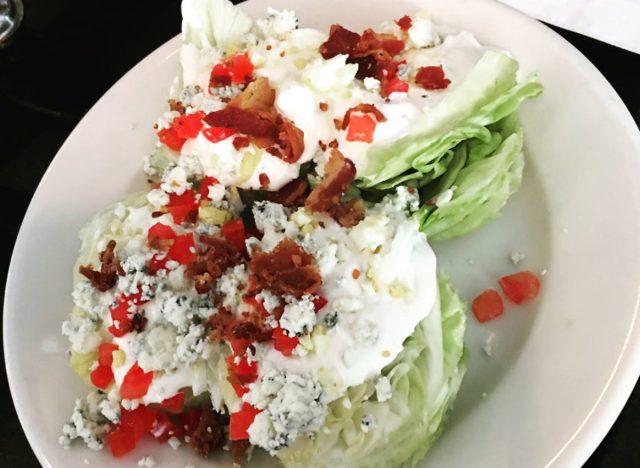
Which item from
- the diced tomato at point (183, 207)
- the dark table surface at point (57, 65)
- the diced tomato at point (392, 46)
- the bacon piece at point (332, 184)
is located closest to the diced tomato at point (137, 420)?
the diced tomato at point (183, 207)

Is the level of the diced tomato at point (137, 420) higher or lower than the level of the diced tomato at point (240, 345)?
lower

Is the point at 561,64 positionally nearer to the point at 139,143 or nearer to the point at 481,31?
the point at 481,31

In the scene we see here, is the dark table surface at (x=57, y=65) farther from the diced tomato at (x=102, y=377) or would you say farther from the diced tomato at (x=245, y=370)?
the diced tomato at (x=245, y=370)

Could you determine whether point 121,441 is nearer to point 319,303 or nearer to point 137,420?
point 137,420

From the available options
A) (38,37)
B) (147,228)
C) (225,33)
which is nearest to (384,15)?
(225,33)

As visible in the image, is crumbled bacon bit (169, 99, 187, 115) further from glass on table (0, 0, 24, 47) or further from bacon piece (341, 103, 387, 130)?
glass on table (0, 0, 24, 47)

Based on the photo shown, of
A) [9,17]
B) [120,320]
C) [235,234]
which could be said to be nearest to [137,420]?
[120,320]
